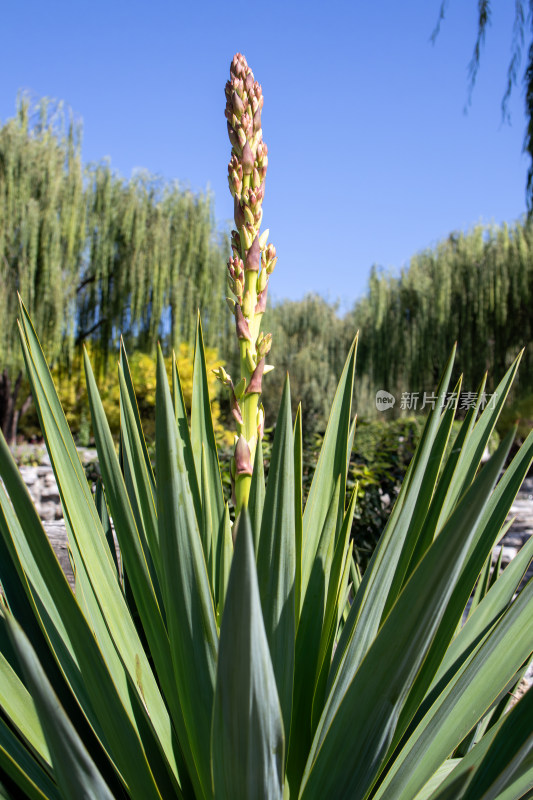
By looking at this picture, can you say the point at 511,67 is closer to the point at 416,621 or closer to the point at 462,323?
the point at 416,621

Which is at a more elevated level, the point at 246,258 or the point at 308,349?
the point at 308,349

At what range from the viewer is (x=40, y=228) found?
8.70 meters

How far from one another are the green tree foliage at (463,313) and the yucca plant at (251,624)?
381 inches

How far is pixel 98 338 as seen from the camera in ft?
35.9

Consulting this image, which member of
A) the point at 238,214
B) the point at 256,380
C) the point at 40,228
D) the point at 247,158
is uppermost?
the point at 40,228

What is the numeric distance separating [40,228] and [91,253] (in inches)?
51.7

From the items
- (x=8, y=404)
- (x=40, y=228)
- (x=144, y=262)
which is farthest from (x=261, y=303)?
(x=8, y=404)

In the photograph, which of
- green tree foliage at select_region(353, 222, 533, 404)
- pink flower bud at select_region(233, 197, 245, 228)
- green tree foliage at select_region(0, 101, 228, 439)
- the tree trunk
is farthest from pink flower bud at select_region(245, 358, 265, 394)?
the tree trunk

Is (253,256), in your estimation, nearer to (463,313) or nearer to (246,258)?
(246,258)

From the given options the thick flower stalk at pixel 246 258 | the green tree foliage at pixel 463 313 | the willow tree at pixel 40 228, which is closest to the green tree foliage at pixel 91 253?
the willow tree at pixel 40 228

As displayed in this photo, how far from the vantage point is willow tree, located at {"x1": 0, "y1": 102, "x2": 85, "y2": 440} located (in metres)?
8.50

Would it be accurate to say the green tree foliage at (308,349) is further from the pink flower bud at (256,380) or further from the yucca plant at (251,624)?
the pink flower bud at (256,380)

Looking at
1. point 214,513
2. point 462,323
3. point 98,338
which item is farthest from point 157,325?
point 214,513

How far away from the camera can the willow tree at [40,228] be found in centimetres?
850
